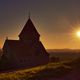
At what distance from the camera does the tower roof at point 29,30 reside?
70.0m

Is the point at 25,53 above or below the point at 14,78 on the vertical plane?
above

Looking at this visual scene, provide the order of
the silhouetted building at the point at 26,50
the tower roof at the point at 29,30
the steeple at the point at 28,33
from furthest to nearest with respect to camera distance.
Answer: the tower roof at the point at 29,30
the steeple at the point at 28,33
the silhouetted building at the point at 26,50

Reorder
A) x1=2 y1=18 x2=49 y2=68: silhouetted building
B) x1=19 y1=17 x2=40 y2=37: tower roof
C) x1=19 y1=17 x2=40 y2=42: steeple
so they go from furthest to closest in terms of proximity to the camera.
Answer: x1=19 y1=17 x2=40 y2=37: tower roof < x1=19 y1=17 x2=40 y2=42: steeple < x1=2 y1=18 x2=49 y2=68: silhouetted building

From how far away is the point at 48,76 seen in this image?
3472 centimetres

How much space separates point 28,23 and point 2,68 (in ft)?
56.1

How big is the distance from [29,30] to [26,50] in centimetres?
613

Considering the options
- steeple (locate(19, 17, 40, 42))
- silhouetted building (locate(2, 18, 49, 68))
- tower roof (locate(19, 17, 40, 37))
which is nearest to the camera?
silhouetted building (locate(2, 18, 49, 68))

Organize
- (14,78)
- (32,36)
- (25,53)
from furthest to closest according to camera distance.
A: (32,36), (25,53), (14,78)

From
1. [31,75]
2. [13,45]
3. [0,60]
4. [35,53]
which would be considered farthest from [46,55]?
[31,75]

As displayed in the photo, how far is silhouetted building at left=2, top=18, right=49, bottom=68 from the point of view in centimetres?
6444

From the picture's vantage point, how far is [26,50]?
67.1m

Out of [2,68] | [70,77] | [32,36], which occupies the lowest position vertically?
[70,77]

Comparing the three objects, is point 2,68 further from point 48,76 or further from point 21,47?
point 48,76

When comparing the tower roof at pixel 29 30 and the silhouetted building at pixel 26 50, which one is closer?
the silhouetted building at pixel 26 50
